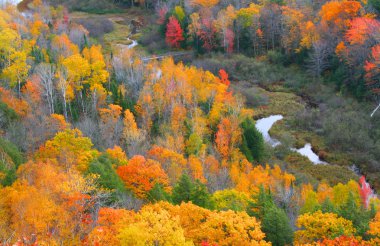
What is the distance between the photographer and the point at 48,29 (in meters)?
92.4

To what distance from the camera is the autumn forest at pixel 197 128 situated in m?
29.4

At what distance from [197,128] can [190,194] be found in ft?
85.0

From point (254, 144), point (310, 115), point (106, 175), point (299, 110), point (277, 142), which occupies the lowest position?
point (277, 142)

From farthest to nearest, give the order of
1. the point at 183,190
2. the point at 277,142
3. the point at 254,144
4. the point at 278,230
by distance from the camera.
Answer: the point at 277,142
the point at 254,144
the point at 183,190
the point at 278,230

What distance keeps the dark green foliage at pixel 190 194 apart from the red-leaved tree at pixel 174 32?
79.6 meters

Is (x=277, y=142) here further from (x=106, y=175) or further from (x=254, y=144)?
(x=106, y=175)

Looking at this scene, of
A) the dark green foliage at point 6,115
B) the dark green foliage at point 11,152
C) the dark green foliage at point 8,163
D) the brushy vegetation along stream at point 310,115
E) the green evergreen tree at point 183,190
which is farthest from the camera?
the brushy vegetation along stream at point 310,115

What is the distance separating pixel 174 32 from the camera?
11350cm

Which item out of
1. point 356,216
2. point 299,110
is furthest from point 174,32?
point 356,216

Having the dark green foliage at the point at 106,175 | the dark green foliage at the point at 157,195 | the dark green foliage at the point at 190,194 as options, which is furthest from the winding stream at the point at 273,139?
the dark green foliage at the point at 106,175

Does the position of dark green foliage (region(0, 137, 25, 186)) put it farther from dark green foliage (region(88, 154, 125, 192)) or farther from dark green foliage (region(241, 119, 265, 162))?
dark green foliage (region(241, 119, 265, 162))

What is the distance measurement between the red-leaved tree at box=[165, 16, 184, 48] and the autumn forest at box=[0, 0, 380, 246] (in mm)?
282

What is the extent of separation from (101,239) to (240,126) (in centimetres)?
→ 4235

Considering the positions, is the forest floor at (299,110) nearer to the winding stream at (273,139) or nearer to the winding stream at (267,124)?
the winding stream at (273,139)
